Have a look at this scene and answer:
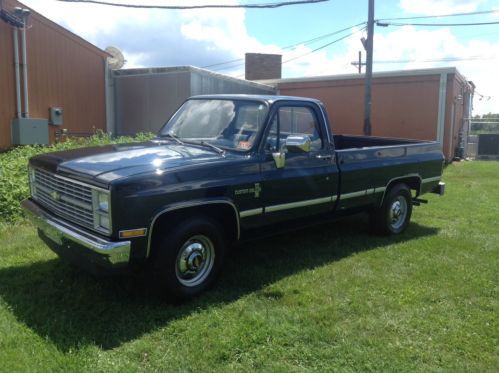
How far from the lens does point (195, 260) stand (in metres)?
4.44

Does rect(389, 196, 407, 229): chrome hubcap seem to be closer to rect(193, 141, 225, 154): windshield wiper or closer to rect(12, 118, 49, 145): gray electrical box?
rect(193, 141, 225, 154): windshield wiper

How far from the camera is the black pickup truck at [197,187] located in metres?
3.88

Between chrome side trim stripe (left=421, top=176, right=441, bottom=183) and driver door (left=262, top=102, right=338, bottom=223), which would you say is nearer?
driver door (left=262, top=102, right=338, bottom=223)

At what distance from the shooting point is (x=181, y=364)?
339 cm

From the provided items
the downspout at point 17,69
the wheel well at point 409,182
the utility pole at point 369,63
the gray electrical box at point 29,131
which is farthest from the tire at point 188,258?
the utility pole at point 369,63

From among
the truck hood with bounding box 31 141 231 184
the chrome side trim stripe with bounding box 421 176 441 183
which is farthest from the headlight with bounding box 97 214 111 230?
the chrome side trim stripe with bounding box 421 176 441 183

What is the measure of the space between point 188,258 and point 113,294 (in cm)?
82

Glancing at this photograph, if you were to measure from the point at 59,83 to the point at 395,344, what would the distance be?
1267 centimetres

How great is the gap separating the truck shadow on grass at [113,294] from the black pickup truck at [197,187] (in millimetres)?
298

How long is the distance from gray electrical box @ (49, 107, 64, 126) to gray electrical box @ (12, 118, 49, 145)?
0.29 metres

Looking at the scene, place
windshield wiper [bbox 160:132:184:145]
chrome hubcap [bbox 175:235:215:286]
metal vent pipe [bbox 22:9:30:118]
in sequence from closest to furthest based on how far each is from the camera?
chrome hubcap [bbox 175:235:215:286] → windshield wiper [bbox 160:132:184:145] → metal vent pipe [bbox 22:9:30:118]

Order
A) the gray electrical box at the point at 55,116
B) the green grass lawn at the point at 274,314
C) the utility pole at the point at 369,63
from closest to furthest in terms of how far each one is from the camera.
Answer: the green grass lawn at the point at 274,314 < the gray electrical box at the point at 55,116 < the utility pole at the point at 369,63

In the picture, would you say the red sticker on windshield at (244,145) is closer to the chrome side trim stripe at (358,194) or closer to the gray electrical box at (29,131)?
the chrome side trim stripe at (358,194)

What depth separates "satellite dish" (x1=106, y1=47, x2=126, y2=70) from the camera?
51.9 ft
